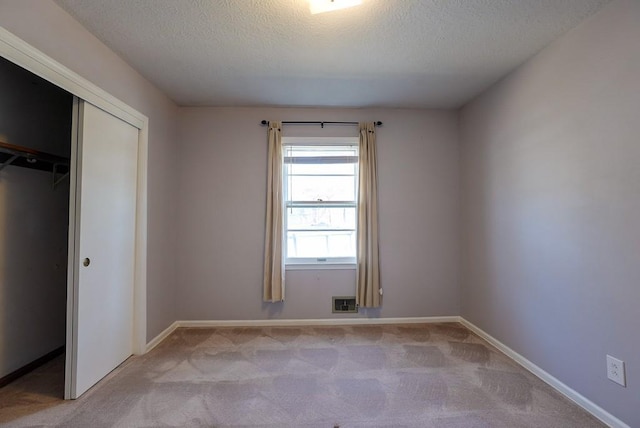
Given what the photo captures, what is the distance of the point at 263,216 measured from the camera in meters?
3.08

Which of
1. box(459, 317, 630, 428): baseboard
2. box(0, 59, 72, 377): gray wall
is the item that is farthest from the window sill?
box(0, 59, 72, 377): gray wall

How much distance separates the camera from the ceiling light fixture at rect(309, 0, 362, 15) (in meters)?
1.51

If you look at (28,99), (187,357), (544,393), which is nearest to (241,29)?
(28,99)

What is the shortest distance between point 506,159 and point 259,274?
2.79 meters

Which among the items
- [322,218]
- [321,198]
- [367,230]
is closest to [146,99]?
[321,198]

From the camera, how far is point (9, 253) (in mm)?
2031

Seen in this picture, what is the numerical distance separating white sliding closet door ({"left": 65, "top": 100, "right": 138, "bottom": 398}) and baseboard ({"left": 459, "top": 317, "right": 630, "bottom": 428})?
3.38 metres

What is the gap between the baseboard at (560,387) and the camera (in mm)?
1586

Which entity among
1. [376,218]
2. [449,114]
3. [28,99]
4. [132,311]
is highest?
[449,114]

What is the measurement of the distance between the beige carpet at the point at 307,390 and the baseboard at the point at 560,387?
53mm

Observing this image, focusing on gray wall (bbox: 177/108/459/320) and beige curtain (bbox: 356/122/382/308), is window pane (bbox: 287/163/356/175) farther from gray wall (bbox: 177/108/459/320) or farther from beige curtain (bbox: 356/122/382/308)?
gray wall (bbox: 177/108/459/320)

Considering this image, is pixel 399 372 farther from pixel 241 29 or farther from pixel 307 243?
pixel 241 29

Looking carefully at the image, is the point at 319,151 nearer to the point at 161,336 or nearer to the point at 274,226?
the point at 274,226

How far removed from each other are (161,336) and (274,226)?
1598 mm
